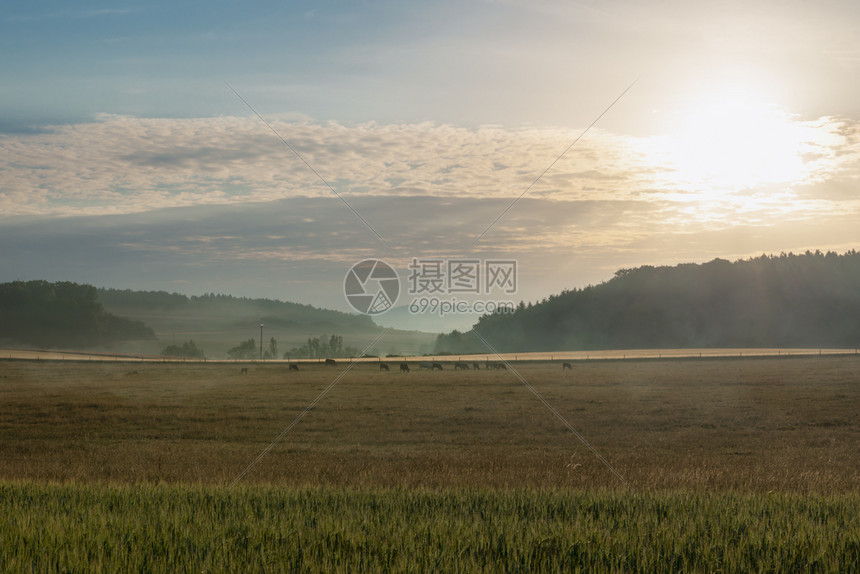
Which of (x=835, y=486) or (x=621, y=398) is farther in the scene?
(x=621, y=398)

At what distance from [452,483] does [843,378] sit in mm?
51708

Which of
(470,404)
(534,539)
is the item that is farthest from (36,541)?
(470,404)

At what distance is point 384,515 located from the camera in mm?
10125

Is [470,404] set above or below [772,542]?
below

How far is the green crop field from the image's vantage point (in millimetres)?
8008

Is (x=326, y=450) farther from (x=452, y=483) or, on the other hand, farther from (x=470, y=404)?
(x=470, y=404)

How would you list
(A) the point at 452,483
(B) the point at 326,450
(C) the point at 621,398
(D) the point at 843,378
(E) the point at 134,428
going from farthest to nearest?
(D) the point at 843,378 → (C) the point at 621,398 → (E) the point at 134,428 → (B) the point at 326,450 → (A) the point at 452,483

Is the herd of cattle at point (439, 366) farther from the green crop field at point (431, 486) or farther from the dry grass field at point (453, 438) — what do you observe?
the green crop field at point (431, 486)

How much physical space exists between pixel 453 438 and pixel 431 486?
12.0m

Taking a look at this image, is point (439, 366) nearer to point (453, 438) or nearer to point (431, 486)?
point (453, 438)

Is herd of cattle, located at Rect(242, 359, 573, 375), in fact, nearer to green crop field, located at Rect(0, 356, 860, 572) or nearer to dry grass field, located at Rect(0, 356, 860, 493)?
dry grass field, located at Rect(0, 356, 860, 493)

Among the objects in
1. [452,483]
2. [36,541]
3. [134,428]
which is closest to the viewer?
[36,541]

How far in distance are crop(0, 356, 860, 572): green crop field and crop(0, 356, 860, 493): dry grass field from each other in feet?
0.52

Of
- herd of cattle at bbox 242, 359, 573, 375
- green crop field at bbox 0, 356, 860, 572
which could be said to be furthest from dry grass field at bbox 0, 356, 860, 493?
herd of cattle at bbox 242, 359, 573, 375
